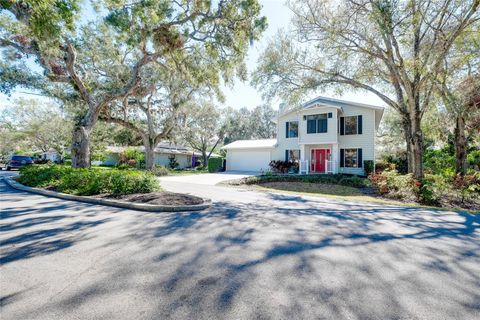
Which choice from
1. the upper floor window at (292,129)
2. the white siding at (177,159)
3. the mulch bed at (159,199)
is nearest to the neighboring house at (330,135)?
the upper floor window at (292,129)

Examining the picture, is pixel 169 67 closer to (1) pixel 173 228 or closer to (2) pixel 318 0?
(2) pixel 318 0

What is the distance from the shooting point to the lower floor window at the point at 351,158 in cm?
1898

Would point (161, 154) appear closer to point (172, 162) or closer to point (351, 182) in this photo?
point (172, 162)

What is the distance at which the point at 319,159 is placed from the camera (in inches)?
810

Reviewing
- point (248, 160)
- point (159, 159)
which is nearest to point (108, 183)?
point (248, 160)

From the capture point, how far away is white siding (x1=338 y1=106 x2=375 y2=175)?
18266 mm

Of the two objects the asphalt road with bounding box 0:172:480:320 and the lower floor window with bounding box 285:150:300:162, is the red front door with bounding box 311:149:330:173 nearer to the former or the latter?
the lower floor window with bounding box 285:150:300:162

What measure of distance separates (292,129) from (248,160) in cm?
634

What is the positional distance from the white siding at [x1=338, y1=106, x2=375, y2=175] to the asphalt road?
44.3 ft

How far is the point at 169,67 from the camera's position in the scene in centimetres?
1311

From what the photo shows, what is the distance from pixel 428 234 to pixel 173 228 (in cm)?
538

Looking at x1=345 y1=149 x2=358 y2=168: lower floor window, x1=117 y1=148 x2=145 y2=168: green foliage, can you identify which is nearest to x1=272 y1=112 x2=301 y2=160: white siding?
x1=345 y1=149 x2=358 y2=168: lower floor window

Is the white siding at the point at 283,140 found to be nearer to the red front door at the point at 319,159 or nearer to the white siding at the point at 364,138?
the red front door at the point at 319,159

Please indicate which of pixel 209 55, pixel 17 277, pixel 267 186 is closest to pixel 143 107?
pixel 209 55
